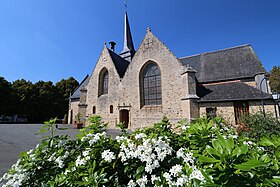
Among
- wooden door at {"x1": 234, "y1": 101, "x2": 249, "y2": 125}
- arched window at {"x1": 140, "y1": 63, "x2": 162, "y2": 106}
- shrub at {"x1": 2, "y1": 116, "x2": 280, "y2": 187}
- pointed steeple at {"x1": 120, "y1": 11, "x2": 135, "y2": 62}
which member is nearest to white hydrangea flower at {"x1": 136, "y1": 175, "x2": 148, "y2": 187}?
shrub at {"x1": 2, "y1": 116, "x2": 280, "y2": 187}

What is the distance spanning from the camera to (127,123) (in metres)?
16.8

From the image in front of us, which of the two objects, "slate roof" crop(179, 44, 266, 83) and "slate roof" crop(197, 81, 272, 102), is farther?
"slate roof" crop(179, 44, 266, 83)

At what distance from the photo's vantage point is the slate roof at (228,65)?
13.5 metres

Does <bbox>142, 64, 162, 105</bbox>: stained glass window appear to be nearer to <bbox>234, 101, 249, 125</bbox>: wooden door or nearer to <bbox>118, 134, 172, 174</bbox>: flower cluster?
<bbox>234, 101, 249, 125</bbox>: wooden door

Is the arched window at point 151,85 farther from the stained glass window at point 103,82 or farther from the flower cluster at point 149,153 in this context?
the flower cluster at point 149,153

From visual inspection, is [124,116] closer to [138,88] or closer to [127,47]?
[138,88]

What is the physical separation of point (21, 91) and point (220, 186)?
4312 cm

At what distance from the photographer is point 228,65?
1505 cm

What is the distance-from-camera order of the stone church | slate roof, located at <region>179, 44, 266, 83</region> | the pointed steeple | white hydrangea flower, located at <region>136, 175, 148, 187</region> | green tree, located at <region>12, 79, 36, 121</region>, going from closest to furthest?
white hydrangea flower, located at <region>136, 175, 148, 187</region> → the stone church → slate roof, located at <region>179, 44, 266, 83</region> → the pointed steeple → green tree, located at <region>12, 79, 36, 121</region>

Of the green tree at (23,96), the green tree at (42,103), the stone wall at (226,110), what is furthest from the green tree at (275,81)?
Answer: the green tree at (23,96)

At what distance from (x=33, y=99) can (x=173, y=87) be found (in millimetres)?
35652

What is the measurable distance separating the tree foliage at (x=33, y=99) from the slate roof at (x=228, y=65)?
30.3m

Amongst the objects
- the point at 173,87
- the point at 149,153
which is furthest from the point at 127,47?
the point at 149,153

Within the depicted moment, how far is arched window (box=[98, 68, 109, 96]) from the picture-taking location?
1891cm
